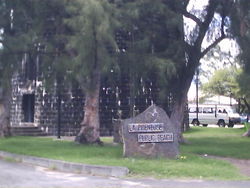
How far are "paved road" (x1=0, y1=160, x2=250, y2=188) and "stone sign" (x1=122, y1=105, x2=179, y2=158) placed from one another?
289 centimetres

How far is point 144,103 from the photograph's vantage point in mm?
27938

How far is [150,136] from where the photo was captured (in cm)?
1540

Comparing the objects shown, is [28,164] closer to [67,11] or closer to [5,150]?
[5,150]

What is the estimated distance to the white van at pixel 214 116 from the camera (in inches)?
1667

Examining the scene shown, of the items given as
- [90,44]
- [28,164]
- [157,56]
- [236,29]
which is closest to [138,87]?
[157,56]

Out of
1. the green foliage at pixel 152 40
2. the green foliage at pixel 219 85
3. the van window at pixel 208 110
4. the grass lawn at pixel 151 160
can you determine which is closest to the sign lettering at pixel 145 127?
the grass lawn at pixel 151 160

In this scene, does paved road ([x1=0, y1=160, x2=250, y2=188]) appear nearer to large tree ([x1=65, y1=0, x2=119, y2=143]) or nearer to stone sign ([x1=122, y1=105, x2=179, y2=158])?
stone sign ([x1=122, y1=105, x2=179, y2=158])

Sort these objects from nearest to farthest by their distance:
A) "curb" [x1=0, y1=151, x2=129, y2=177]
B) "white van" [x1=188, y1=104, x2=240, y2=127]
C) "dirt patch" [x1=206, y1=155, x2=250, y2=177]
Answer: "curb" [x1=0, y1=151, x2=129, y2=177], "dirt patch" [x1=206, y1=155, x2=250, y2=177], "white van" [x1=188, y1=104, x2=240, y2=127]

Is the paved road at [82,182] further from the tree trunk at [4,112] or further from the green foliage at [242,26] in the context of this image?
the tree trunk at [4,112]

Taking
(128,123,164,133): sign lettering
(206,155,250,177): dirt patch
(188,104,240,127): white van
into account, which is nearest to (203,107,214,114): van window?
(188,104,240,127): white van

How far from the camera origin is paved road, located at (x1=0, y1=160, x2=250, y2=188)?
11266 millimetres

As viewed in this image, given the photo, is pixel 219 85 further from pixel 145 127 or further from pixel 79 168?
pixel 79 168

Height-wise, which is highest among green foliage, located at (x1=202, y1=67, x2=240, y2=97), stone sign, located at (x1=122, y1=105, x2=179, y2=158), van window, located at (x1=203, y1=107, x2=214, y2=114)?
green foliage, located at (x1=202, y1=67, x2=240, y2=97)

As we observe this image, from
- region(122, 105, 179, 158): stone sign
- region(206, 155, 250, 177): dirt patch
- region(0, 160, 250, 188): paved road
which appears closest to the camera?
region(0, 160, 250, 188): paved road
